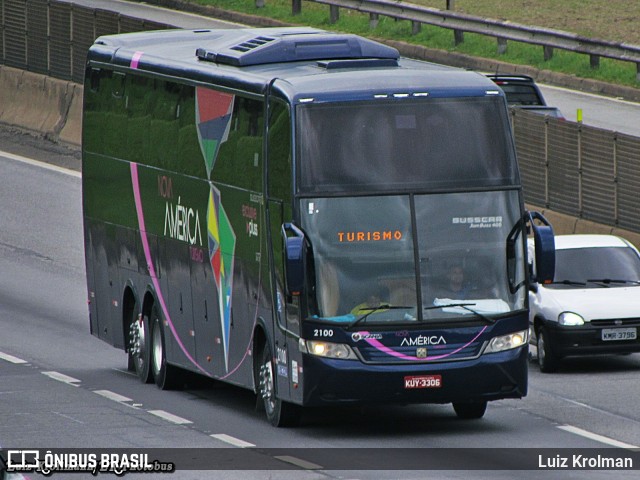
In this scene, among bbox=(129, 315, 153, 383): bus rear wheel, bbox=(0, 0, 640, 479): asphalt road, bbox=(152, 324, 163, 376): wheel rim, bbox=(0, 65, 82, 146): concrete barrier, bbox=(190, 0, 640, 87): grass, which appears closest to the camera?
bbox=(0, 0, 640, 479): asphalt road

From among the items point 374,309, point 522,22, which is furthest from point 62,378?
point 522,22

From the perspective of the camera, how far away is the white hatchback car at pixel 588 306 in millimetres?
22953

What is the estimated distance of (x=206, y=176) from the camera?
19.9 metres

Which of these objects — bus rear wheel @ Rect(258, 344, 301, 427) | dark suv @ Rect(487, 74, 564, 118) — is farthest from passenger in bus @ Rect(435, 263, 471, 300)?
dark suv @ Rect(487, 74, 564, 118)

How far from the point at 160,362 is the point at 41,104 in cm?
1914

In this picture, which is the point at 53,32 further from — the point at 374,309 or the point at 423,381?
the point at 423,381

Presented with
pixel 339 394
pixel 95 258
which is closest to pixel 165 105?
pixel 95 258

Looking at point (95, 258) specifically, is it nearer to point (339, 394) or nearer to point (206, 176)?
point (206, 176)

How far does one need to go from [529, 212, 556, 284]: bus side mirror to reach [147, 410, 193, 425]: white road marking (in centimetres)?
389

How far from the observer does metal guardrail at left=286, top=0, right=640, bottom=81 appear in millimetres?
42594

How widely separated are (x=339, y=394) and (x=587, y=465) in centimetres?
261

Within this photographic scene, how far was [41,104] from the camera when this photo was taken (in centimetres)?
4016

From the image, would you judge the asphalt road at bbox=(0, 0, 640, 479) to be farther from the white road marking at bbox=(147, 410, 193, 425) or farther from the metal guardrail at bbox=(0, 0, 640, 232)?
the metal guardrail at bbox=(0, 0, 640, 232)

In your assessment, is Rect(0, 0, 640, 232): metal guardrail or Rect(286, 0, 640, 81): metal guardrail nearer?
Rect(0, 0, 640, 232): metal guardrail
